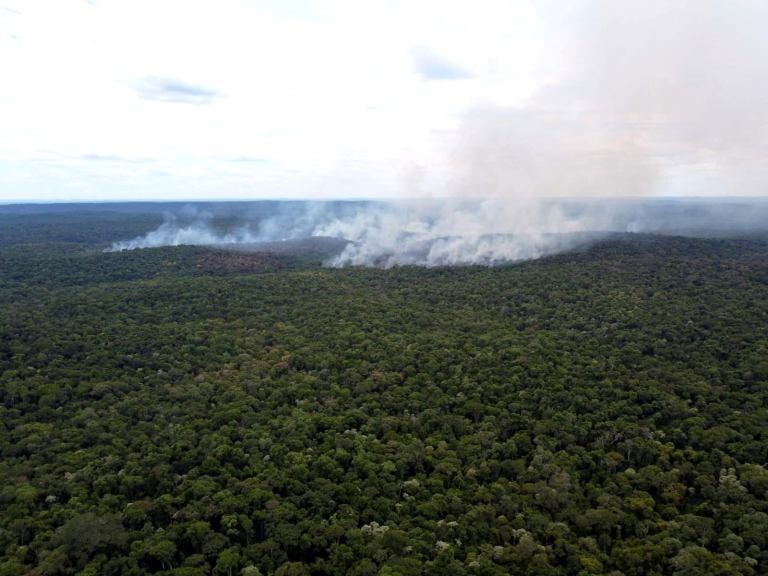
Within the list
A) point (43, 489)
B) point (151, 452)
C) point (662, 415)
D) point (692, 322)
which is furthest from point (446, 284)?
point (43, 489)

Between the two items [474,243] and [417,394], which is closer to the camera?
[417,394]

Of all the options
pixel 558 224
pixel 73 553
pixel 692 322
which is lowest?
pixel 73 553

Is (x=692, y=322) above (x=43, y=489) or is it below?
above

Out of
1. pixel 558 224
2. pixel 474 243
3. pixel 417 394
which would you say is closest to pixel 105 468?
pixel 417 394

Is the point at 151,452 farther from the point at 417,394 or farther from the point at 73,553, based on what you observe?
the point at 417,394

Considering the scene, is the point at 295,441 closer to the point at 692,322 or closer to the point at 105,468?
the point at 105,468

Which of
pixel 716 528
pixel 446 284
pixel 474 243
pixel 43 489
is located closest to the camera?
pixel 716 528

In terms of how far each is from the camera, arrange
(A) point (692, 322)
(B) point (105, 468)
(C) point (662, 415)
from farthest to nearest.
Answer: (A) point (692, 322) → (C) point (662, 415) → (B) point (105, 468)
